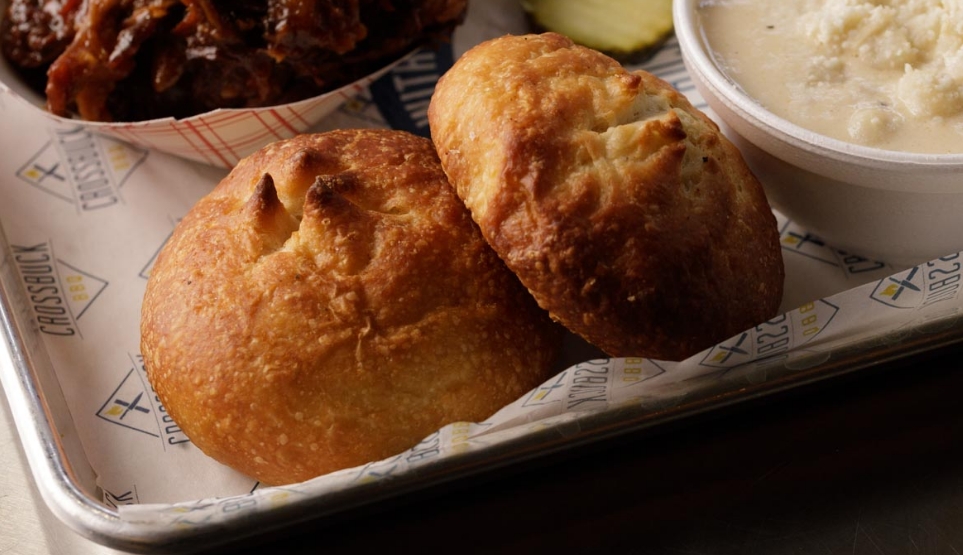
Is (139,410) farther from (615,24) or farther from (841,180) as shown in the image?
(615,24)

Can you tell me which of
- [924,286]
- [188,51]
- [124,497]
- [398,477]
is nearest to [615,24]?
[188,51]

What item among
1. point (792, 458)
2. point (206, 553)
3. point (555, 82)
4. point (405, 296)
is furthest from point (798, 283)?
point (206, 553)

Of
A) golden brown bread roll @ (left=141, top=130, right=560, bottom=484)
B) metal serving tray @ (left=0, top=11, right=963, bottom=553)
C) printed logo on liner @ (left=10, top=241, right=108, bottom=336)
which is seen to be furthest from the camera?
printed logo on liner @ (left=10, top=241, right=108, bottom=336)

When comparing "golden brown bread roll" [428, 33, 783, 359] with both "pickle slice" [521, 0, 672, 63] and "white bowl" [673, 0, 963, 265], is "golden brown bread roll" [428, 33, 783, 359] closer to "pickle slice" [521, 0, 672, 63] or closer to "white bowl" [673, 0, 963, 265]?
"white bowl" [673, 0, 963, 265]

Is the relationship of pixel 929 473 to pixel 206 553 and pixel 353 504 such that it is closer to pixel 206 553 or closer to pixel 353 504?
pixel 353 504

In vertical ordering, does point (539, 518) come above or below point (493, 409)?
below

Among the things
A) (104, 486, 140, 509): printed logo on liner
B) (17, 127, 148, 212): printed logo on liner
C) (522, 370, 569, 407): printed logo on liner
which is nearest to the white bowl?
(522, 370, 569, 407): printed logo on liner
